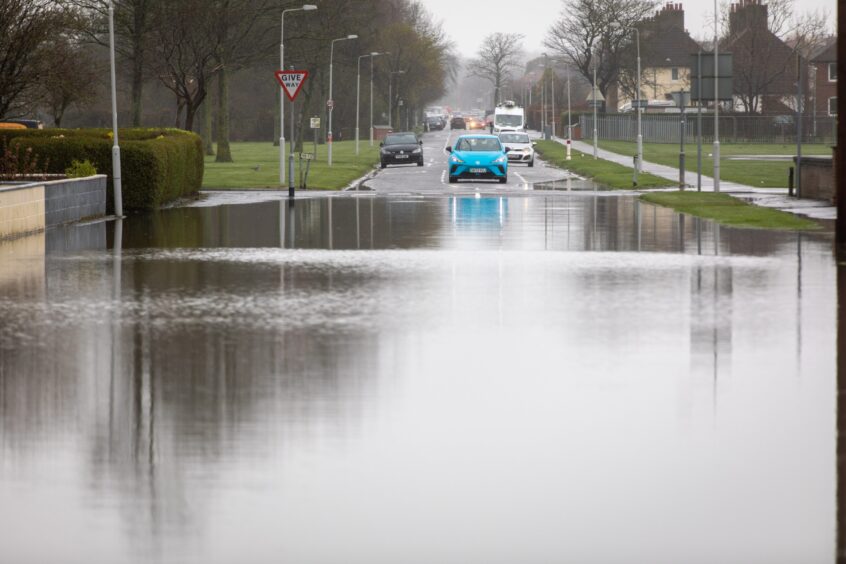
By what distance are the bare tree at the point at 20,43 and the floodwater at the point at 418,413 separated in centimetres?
2374

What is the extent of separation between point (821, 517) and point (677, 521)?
2.23 ft

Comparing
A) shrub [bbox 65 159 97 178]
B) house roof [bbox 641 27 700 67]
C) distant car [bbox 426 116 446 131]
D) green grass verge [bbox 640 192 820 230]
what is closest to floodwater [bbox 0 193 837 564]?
green grass verge [bbox 640 192 820 230]

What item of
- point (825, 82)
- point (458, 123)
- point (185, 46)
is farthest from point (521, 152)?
point (458, 123)

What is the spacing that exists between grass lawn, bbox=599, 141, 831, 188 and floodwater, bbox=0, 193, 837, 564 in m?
29.0

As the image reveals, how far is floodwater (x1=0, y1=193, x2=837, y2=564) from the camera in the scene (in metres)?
6.56

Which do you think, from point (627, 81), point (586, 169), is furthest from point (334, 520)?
point (627, 81)

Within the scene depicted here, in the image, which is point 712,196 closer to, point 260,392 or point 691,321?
point 691,321

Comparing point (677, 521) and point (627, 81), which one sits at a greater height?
point (627, 81)

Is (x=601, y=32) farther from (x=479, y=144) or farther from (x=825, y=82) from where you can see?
(x=479, y=144)

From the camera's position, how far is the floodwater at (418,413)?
6562 mm

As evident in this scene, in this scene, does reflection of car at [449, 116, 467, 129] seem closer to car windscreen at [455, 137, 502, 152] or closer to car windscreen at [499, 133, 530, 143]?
car windscreen at [499, 133, 530, 143]

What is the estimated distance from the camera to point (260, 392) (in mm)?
9906

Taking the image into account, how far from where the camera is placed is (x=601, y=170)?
5559cm

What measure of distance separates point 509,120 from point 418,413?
8990 centimetres
